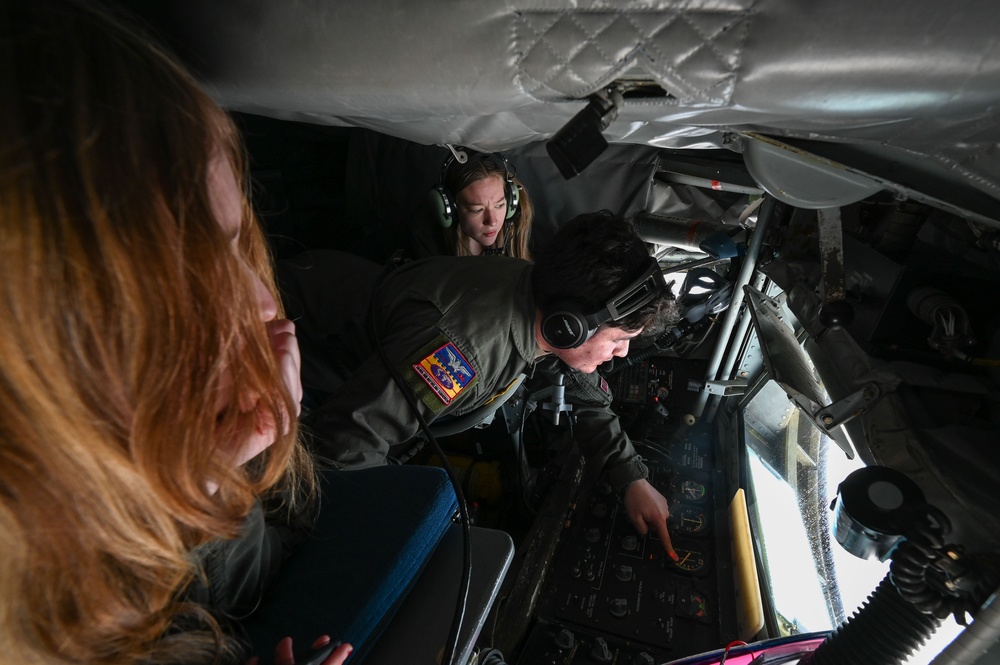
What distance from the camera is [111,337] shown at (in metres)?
0.44

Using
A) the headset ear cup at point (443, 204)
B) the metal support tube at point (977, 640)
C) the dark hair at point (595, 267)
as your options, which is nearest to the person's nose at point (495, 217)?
the headset ear cup at point (443, 204)

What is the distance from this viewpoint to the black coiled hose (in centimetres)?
68

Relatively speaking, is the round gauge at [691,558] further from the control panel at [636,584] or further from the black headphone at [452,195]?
the black headphone at [452,195]

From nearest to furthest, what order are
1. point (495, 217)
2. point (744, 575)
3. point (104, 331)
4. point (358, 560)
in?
point (104, 331) < point (358, 560) < point (744, 575) < point (495, 217)

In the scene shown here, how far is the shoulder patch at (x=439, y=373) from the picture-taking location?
1380 mm

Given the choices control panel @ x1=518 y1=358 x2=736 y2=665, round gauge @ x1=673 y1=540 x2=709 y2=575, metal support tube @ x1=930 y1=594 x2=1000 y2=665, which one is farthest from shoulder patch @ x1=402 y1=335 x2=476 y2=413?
metal support tube @ x1=930 y1=594 x2=1000 y2=665

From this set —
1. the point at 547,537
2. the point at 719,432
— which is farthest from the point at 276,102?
the point at 719,432

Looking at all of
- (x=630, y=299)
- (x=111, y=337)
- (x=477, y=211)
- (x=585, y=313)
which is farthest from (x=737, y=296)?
(x=111, y=337)

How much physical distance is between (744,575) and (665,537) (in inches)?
9.6

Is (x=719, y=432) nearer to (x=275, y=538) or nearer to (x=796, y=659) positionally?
(x=796, y=659)

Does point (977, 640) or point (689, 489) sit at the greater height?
point (977, 640)

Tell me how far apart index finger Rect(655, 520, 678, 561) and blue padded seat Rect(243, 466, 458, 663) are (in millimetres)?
908

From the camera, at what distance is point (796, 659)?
101 cm

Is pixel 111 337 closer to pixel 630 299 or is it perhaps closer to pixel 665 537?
pixel 630 299
